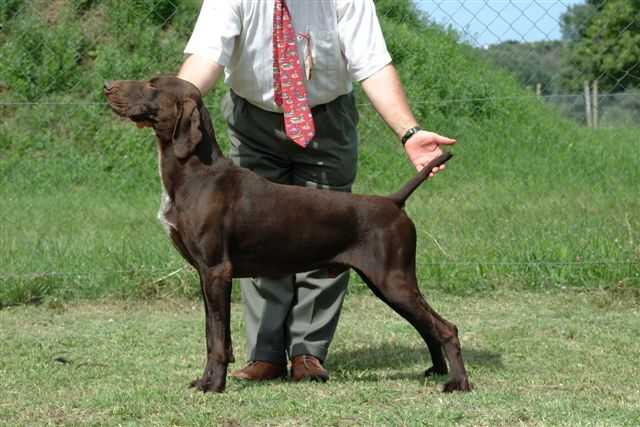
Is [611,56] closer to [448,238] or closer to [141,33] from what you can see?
[448,238]

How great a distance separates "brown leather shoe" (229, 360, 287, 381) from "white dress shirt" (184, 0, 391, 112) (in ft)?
4.16

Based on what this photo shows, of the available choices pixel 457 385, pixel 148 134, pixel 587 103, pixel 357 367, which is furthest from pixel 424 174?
pixel 148 134

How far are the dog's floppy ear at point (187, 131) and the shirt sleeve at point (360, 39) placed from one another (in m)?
0.88

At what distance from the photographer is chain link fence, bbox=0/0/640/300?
7.45 meters

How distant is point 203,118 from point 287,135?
21.8 inches

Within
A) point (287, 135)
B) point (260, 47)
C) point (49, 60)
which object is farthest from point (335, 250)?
point (49, 60)

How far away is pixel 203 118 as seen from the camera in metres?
4.45

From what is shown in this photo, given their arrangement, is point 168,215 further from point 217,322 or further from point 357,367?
point 357,367

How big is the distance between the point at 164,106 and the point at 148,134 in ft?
20.5

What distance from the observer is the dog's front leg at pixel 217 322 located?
14.4ft

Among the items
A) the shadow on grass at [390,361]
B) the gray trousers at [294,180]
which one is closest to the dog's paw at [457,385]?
the shadow on grass at [390,361]

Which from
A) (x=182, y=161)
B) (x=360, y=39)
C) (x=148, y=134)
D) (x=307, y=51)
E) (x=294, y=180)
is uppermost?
(x=360, y=39)

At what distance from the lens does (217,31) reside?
463 centimetres

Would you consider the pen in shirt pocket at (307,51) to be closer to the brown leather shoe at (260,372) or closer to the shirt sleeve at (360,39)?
the shirt sleeve at (360,39)
